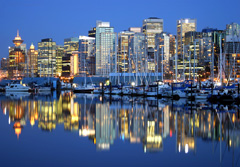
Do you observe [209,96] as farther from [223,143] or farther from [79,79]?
[79,79]

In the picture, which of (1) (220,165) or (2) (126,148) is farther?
(2) (126,148)

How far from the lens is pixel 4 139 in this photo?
84.2 ft

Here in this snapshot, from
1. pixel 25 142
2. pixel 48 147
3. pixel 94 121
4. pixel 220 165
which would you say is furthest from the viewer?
pixel 94 121

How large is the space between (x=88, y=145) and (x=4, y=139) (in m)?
5.76

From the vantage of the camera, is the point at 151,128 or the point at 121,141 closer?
the point at 121,141

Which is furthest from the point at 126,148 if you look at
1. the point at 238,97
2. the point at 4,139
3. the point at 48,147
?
the point at 238,97

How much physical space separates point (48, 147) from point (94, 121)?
38.7ft

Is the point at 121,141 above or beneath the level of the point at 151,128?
beneath

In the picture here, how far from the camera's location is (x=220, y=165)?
61.0ft

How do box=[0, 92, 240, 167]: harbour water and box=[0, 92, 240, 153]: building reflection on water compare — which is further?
box=[0, 92, 240, 153]: building reflection on water

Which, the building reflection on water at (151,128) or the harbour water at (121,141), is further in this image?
the building reflection on water at (151,128)

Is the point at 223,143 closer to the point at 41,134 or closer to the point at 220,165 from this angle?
the point at 220,165

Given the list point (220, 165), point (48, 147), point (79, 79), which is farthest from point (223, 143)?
point (79, 79)

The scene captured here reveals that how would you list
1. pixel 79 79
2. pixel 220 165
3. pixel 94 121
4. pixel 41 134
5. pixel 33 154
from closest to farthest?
pixel 220 165 → pixel 33 154 → pixel 41 134 → pixel 94 121 → pixel 79 79
